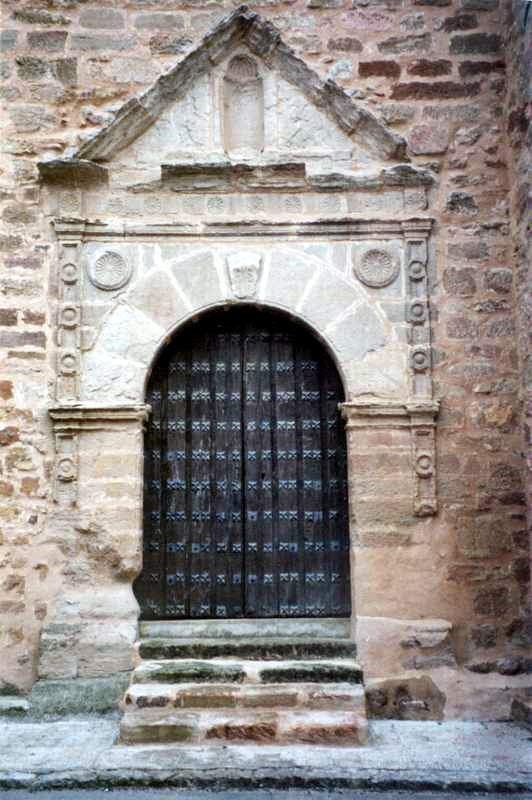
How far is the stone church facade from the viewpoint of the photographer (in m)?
4.67

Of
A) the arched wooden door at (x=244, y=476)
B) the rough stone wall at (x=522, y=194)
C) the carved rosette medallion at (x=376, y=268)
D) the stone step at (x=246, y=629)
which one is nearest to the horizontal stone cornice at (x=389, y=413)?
the arched wooden door at (x=244, y=476)

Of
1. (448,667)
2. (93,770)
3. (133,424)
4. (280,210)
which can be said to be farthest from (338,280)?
(93,770)

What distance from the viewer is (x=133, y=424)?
4.80 metres

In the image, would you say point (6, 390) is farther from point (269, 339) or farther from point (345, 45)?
point (345, 45)

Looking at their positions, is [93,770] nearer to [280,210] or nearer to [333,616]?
[333,616]

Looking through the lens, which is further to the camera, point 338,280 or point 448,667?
point 338,280

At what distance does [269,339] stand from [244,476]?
0.87 meters

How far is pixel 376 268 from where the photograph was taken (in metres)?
4.96

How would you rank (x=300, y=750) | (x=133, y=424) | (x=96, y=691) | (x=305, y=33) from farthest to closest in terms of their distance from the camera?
(x=305, y=33) < (x=133, y=424) < (x=96, y=691) < (x=300, y=750)

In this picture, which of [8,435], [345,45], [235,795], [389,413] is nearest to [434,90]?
[345,45]

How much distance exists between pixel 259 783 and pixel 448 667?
141 centimetres

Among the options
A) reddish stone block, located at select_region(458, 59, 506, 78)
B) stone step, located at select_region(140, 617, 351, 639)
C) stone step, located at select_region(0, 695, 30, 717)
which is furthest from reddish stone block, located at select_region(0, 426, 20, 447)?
reddish stone block, located at select_region(458, 59, 506, 78)

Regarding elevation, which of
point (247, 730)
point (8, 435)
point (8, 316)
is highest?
point (8, 316)

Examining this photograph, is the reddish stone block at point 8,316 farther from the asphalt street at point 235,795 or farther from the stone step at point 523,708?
the stone step at point 523,708
